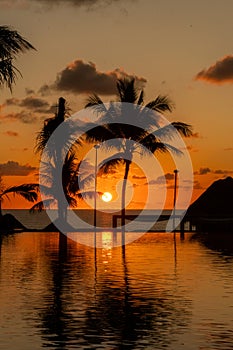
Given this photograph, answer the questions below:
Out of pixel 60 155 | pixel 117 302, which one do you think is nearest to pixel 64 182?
pixel 60 155

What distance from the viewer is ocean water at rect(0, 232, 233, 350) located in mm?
11734

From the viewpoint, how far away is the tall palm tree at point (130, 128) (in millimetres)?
49406

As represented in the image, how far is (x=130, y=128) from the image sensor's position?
163ft

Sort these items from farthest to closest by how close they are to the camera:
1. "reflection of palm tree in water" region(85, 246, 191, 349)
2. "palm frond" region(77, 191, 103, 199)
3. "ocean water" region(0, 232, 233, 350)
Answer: "palm frond" region(77, 191, 103, 199)
"reflection of palm tree in water" region(85, 246, 191, 349)
"ocean water" region(0, 232, 233, 350)

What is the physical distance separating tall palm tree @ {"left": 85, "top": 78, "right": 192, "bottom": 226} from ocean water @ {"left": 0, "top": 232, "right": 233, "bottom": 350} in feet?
69.8

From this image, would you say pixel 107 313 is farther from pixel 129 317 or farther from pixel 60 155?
pixel 60 155

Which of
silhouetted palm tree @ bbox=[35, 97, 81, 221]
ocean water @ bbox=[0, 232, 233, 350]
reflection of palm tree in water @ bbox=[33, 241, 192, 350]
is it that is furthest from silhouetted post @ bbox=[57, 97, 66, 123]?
reflection of palm tree in water @ bbox=[33, 241, 192, 350]

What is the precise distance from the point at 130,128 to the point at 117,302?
34.2m

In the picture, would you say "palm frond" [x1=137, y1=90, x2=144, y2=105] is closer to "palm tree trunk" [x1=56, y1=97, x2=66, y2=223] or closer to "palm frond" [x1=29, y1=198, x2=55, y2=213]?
"palm tree trunk" [x1=56, y1=97, x2=66, y2=223]

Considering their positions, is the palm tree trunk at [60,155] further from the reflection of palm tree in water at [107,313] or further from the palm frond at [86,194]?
the reflection of palm tree in water at [107,313]

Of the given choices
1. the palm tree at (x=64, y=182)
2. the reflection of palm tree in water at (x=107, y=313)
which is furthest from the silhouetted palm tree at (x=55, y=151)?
the reflection of palm tree in water at (x=107, y=313)

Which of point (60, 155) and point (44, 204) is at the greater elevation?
point (60, 155)

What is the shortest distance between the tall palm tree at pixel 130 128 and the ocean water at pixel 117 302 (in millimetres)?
21278

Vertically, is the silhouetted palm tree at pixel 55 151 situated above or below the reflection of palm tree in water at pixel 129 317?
above
